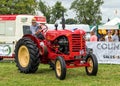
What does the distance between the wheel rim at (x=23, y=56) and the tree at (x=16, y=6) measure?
3368 centimetres

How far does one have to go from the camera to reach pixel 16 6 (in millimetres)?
47688

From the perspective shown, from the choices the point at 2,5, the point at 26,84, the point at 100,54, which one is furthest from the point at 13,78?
the point at 2,5

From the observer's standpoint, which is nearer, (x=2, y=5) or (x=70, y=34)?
(x=70, y=34)

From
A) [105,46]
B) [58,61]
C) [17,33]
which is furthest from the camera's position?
[17,33]

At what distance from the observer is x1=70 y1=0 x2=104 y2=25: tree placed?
63.6 metres

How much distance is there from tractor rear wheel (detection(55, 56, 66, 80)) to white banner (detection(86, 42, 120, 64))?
587 centimetres

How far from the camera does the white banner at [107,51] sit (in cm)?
1690

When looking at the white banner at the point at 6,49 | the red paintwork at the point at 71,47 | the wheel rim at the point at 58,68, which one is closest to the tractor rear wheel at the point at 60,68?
the wheel rim at the point at 58,68

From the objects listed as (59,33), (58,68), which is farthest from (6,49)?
(58,68)

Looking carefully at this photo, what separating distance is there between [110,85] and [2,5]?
128 ft

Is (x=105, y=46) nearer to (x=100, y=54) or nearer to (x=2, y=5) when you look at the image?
→ (x=100, y=54)

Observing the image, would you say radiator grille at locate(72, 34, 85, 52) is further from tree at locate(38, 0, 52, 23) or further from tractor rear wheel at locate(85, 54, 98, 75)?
tree at locate(38, 0, 52, 23)

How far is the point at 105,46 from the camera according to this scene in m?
17.3

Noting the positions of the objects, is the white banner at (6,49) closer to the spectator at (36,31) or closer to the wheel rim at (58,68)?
the spectator at (36,31)
